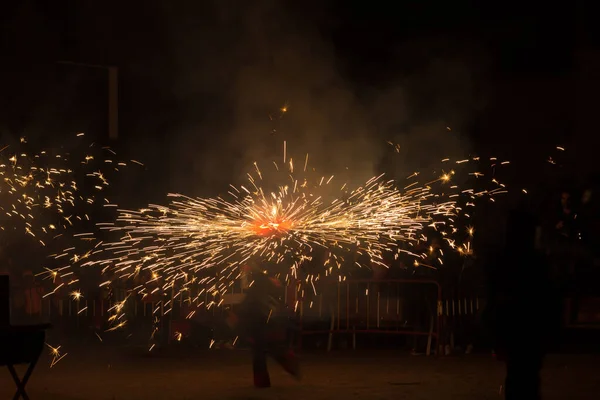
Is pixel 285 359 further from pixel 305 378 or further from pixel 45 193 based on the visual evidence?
pixel 45 193

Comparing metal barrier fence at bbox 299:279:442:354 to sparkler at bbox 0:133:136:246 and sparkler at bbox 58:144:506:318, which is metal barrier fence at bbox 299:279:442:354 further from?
sparkler at bbox 0:133:136:246

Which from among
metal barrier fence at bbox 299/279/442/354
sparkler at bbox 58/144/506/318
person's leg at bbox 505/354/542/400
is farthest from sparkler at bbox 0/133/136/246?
person's leg at bbox 505/354/542/400

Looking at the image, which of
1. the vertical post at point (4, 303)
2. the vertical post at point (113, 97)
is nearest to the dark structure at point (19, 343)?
the vertical post at point (4, 303)

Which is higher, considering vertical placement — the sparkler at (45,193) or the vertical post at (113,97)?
the vertical post at (113,97)

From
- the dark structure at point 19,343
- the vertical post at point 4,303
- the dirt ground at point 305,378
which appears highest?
the vertical post at point 4,303

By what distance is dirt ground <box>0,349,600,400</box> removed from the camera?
39.7ft

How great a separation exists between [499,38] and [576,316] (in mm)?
11314

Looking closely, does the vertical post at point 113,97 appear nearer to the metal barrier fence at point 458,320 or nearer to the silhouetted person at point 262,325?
the metal barrier fence at point 458,320

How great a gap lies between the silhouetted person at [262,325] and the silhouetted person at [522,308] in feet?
13.0

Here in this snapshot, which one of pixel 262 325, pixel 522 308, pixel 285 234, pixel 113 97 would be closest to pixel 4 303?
pixel 262 325

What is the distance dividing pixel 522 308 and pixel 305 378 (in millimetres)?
5039

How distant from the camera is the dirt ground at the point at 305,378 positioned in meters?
12.1

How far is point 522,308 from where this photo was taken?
29.0 feet

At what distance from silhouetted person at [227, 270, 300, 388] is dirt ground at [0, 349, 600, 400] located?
0.26 metres
